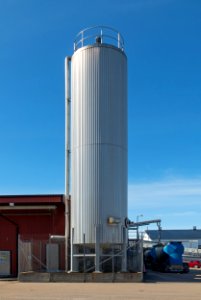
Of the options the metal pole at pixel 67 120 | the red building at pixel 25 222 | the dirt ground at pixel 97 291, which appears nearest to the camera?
the dirt ground at pixel 97 291

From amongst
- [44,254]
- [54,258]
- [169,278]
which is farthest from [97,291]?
[169,278]

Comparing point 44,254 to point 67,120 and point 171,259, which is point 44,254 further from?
point 171,259

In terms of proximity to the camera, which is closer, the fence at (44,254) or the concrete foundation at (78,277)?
the concrete foundation at (78,277)

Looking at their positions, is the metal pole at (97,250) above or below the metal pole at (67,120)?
below

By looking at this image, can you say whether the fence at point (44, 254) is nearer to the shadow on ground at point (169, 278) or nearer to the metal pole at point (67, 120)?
the metal pole at point (67, 120)

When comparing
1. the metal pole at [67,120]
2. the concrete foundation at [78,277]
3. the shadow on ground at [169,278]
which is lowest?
the shadow on ground at [169,278]

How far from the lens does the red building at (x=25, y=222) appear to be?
98.3 ft

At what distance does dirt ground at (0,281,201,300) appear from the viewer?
59.7ft

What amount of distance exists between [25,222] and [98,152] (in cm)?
838

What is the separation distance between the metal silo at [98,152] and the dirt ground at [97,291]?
9.07 ft

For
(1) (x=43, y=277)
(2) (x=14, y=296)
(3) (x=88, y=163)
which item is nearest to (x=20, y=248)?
(1) (x=43, y=277)

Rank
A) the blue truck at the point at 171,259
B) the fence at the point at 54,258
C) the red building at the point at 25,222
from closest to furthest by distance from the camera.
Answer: the fence at the point at 54,258 < the red building at the point at 25,222 < the blue truck at the point at 171,259

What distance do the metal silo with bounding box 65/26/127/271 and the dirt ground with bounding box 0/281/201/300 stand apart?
276 centimetres

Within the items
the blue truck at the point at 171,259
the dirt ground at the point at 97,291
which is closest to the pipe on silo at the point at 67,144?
the dirt ground at the point at 97,291
